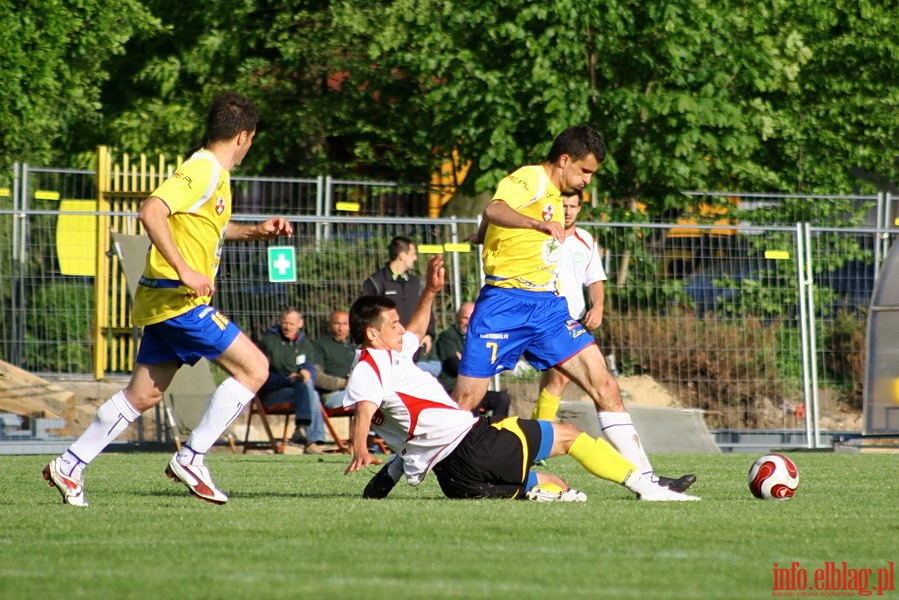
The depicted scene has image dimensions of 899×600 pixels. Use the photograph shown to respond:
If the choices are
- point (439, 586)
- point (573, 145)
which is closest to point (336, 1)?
point (573, 145)

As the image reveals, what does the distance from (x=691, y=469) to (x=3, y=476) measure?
522 centimetres

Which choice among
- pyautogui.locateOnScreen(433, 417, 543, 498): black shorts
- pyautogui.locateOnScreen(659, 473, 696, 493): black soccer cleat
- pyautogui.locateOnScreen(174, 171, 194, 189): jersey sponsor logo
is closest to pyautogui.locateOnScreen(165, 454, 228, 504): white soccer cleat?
pyautogui.locateOnScreen(433, 417, 543, 498): black shorts

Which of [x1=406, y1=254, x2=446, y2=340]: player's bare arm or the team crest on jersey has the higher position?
the team crest on jersey

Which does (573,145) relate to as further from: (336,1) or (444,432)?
(336,1)

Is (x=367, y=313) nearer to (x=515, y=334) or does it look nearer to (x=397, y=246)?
(x=515, y=334)

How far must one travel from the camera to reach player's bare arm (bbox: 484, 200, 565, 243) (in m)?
8.38

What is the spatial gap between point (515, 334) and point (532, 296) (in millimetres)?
286

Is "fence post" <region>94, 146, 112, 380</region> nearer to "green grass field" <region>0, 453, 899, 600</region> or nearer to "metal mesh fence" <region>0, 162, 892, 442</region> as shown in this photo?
"metal mesh fence" <region>0, 162, 892, 442</region>

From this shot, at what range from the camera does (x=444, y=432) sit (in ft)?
26.5

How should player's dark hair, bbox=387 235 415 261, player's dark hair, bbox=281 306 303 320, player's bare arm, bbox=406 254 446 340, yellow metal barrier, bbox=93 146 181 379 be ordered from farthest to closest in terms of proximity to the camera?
yellow metal barrier, bbox=93 146 181 379, player's dark hair, bbox=281 306 303 320, player's dark hair, bbox=387 235 415 261, player's bare arm, bbox=406 254 446 340

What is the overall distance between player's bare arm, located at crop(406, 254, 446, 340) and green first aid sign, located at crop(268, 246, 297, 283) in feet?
23.9

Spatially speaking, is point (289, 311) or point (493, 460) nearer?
point (493, 460)

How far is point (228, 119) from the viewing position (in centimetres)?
A: 816

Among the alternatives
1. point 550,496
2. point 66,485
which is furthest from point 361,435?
point 66,485
